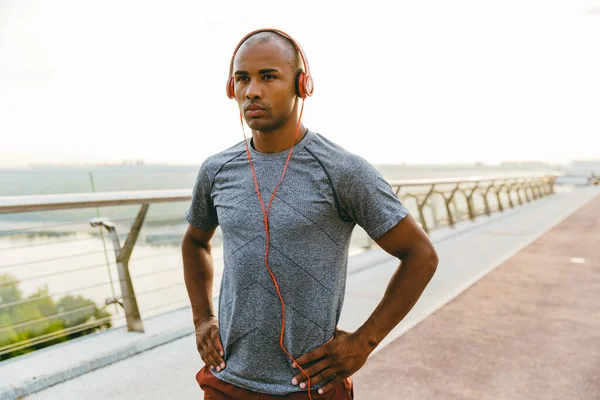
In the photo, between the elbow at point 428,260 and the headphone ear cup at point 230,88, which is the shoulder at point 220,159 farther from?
the elbow at point 428,260

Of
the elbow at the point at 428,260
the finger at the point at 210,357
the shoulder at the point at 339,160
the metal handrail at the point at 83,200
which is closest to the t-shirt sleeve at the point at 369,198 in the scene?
the shoulder at the point at 339,160

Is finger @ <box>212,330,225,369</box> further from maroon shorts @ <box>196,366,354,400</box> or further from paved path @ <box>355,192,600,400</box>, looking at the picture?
paved path @ <box>355,192,600,400</box>

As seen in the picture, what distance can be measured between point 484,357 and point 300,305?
224 centimetres

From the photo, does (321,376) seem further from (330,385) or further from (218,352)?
(218,352)

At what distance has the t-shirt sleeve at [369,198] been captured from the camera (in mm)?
1109

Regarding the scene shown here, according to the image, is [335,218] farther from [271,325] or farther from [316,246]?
[271,325]

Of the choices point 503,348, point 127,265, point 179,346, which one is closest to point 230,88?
point 127,265

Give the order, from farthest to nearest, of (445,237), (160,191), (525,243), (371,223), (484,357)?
1. (445,237)
2. (525,243)
3. (160,191)
4. (484,357)
5. (371,223)

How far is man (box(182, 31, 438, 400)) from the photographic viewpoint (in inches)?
44.3

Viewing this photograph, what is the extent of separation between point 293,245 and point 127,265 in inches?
90.9

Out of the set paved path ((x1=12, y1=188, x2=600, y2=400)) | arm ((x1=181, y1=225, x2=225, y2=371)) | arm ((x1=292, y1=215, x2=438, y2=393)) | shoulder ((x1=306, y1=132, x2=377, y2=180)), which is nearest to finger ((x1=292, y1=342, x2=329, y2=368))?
arm ((x1=292, y1=215, x2=438, y2=393))

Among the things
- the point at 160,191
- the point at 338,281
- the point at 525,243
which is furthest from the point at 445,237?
the point at 338,281

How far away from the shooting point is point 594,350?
2996mm

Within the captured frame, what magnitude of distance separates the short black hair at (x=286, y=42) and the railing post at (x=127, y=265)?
2119mm
